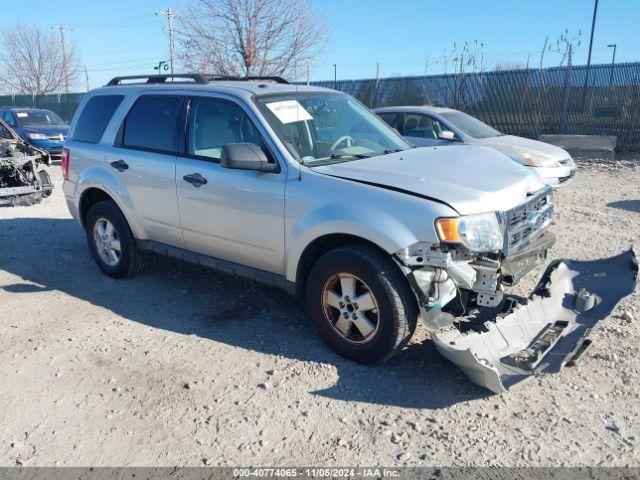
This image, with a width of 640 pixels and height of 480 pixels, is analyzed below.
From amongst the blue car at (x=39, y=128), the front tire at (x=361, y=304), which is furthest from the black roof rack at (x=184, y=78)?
the blue car at (x=39, y=128)

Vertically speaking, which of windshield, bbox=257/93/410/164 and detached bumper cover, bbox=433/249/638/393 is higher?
windshield, bbox=257/93/410/164

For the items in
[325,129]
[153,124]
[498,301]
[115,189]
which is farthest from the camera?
[115,189]

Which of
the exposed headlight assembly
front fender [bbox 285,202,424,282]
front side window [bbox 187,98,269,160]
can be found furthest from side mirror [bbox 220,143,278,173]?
the exposed headlight assembly

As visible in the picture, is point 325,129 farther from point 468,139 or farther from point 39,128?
point 39,128

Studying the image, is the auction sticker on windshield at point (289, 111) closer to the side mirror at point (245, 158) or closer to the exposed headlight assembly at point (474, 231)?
the side mirror at point (245, 158)

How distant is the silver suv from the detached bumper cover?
12 millimetres

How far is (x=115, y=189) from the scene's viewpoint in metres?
5.45

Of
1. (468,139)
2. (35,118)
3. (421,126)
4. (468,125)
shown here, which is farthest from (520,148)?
(35,118)

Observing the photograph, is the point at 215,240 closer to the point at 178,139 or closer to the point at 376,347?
the point at 178,139

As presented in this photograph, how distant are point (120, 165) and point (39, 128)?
1278 centimetres

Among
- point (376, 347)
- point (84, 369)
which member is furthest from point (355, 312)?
point (84, 369)

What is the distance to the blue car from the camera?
1584cm

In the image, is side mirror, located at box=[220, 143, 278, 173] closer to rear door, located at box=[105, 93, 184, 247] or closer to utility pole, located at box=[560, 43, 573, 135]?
rear door, located at box=[105, 93, 184, 247]

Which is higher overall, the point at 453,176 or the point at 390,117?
the point at 390,117
